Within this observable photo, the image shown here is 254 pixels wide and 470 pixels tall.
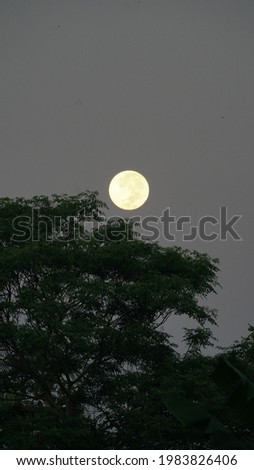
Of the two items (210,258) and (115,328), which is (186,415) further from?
(210,258)

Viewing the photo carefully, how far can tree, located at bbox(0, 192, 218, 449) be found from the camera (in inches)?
1008

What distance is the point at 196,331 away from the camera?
92.6ft

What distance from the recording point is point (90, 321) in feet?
88.8

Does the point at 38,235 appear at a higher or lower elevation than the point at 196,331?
higher

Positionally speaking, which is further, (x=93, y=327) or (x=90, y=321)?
(x=90, y=321)

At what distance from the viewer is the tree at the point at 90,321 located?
25.6 meters

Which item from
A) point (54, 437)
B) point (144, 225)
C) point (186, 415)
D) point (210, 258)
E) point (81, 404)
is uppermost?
point (144, 225)

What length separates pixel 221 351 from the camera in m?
28.2

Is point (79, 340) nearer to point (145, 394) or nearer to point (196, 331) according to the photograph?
point (145, 394)
